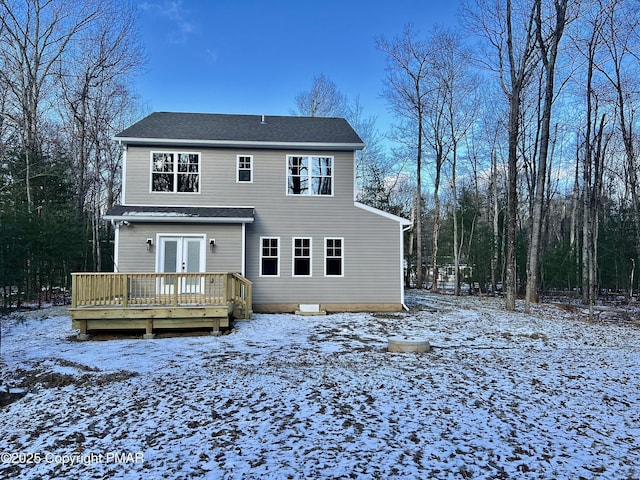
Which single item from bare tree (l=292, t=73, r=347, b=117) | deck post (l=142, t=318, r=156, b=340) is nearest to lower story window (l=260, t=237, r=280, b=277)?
deck post (l=142, t=318, r=156, b=340)

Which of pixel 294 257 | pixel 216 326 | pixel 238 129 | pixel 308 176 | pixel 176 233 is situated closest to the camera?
pixel 216 326

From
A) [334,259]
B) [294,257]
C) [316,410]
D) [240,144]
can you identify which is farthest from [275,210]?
[316,410]

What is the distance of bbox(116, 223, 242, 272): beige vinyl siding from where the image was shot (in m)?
11.4

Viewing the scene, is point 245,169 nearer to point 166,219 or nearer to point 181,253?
point 166,219

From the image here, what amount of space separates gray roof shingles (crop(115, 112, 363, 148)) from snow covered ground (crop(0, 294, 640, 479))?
6.59 m

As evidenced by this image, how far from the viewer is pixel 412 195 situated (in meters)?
32.1

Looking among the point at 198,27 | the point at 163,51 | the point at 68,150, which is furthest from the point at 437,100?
the point at 68,150

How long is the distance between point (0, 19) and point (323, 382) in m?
19.9

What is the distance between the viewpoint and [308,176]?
1265 centimetres

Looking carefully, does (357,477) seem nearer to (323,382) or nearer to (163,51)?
(323,382)

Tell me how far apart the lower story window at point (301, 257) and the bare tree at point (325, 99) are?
16.3 meters

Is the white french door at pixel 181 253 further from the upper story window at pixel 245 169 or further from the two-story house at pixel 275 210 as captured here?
the upper story window at pixel 245 169

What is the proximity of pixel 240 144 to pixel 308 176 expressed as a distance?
2326 mm

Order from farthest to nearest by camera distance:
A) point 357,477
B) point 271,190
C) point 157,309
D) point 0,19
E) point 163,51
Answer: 1. point 163,51
2. point 0,19
3. point 271,190
4. point 157,309
5. point 357,477
